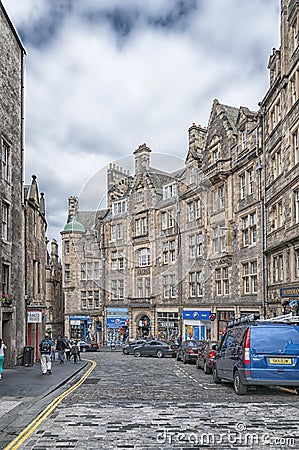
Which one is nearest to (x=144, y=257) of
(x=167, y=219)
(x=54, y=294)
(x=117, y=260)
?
(x=117, y=260)

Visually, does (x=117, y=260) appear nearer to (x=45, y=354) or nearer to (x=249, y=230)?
(x=249, y=230)

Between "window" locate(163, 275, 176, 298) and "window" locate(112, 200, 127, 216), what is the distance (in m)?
10.2

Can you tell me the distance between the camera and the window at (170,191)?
50.6 metres

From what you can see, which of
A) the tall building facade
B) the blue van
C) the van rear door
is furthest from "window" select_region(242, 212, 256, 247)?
the van rear door

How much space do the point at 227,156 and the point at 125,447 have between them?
33.4 metres

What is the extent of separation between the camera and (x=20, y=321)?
1057 inches

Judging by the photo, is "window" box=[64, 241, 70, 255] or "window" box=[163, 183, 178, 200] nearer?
"window" box=[163, 183, 178, 200]

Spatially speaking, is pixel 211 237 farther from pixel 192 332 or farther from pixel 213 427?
pixel 213 427

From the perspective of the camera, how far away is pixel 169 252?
2000 inches

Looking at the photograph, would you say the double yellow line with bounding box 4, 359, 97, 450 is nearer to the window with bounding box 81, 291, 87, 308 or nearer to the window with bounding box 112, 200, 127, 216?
the window with bounding box 112, 200, 127, 216

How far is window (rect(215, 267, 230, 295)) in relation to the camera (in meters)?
39.7

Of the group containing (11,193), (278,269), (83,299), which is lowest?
(83,299)

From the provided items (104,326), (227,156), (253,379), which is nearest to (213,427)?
(253,379)

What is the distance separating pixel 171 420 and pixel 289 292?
17.8m
